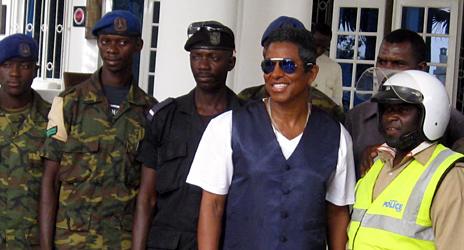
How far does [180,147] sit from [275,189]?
2.10 ft

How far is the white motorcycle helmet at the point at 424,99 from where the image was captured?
2861 mm

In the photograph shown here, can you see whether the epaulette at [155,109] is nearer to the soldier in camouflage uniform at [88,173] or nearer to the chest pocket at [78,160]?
the soldier in camouflage uniform at [88,173]

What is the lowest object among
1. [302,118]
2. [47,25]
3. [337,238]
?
[337,238]

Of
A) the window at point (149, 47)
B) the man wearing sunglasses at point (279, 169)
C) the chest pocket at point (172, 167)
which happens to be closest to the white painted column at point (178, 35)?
the chest pocket at point (172, 167)

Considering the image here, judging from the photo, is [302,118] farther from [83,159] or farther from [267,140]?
[83,159]

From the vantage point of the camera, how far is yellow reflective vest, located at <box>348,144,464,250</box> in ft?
8.86

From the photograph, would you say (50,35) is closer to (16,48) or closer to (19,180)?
(16,48)

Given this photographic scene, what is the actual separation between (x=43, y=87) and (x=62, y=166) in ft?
22.0

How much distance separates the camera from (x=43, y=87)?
1002cm

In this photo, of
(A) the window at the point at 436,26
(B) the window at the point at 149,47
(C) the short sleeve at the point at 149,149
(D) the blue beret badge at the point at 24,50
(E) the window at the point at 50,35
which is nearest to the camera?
(C) the short sleeve at the point at 149,149

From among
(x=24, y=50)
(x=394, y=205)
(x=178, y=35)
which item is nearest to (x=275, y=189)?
(x=394, y=205)

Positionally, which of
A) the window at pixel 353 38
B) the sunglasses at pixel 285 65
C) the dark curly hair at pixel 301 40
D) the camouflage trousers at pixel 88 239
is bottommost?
the camouflage trousers at pixel 88 239

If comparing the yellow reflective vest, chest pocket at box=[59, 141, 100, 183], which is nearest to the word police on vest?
the yellow reflective vest

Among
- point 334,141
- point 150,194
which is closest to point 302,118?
point 334,141
